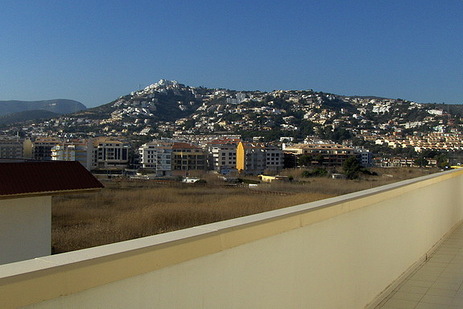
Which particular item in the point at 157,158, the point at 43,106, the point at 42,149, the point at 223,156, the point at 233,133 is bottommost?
the point at 157,158

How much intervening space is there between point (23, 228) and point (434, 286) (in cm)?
450

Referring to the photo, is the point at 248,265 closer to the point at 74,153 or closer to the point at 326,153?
the point at 74,153

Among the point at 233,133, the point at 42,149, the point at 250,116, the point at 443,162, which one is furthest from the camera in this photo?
the point at 250,116

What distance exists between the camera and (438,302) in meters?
3.05

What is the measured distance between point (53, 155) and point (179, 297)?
29.9m

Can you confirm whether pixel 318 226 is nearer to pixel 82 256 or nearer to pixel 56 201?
pixel 82 256

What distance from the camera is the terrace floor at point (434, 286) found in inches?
119

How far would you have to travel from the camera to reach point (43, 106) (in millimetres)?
97250

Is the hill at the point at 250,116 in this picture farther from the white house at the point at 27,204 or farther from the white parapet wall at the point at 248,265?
the white parapet wall at the point at 248,265

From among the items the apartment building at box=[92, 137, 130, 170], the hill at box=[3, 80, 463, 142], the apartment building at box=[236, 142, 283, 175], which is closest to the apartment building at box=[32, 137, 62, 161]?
the apartment building at box=[92, 137, 130, 170]

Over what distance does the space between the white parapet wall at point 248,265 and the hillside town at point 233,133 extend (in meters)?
8.27

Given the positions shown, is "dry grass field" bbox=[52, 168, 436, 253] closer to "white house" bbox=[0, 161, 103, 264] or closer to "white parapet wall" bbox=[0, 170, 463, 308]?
"white house" bbox=[0, 161, 103, 264]

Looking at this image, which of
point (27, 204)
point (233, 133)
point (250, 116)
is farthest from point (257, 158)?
point (250, 116)

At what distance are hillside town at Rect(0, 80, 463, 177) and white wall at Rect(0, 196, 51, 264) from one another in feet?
13.1
